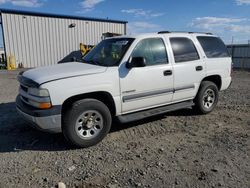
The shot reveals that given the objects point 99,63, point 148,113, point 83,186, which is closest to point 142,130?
point 148,113

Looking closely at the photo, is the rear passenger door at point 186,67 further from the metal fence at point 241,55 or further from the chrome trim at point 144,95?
the metal fence at point 241,55

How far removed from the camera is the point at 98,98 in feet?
14.8

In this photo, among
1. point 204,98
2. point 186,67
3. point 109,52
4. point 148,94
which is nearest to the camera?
point 148,94

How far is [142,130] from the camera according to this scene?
5.17 m

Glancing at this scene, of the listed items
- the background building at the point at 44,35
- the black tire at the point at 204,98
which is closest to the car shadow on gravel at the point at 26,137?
the black tire at the point at 204,98

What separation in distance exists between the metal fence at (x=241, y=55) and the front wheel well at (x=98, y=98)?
18.6 m

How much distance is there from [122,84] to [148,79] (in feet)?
1.99

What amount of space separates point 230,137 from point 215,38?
284 centimetres

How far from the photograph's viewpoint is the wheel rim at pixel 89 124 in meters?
4.23

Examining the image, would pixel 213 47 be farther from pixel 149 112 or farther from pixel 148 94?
pixel 149 112

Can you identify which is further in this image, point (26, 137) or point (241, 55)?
point (241, 55)

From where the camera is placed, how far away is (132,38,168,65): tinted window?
16.0ft

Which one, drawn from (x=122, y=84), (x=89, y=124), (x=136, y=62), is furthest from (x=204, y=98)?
(x=89, y=124)

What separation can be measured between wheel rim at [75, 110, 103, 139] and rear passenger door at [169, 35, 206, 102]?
6.28 ft
